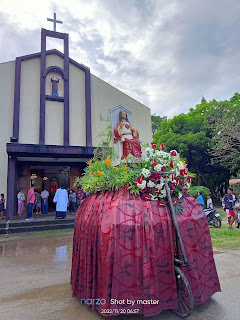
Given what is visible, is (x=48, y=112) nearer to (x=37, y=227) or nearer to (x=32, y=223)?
(x=32, y=223)

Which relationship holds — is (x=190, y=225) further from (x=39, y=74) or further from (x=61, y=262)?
(x=39, y=74)

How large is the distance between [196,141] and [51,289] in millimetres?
17595

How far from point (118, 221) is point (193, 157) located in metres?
18.1

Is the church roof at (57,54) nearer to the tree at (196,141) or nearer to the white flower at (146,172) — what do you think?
the tree at (196,141)

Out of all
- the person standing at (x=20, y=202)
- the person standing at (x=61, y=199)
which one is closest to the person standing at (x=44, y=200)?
the person standing at (x=20, y=202)

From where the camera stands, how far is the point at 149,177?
9.82 feet

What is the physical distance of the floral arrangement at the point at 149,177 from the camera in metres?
2.96

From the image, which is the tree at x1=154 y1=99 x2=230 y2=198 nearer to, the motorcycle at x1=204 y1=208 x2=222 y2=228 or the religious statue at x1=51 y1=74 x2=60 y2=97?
the motorcycle at x1=204 y1=208 x2=222 y2=228

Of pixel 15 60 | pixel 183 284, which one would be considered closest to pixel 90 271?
pixel 183 284

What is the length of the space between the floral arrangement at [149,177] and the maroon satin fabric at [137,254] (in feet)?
0.41

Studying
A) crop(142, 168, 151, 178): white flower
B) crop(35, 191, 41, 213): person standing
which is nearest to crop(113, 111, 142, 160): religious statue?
crop(142, 168, 151, 178): white flower

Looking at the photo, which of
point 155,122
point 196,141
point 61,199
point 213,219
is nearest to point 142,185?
point 213,219

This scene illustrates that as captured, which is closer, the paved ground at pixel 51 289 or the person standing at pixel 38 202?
the paved ground at pixel 51 289

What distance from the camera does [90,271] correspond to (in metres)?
2.85
